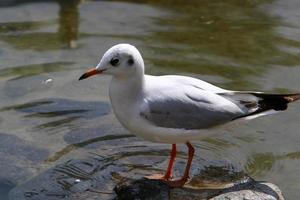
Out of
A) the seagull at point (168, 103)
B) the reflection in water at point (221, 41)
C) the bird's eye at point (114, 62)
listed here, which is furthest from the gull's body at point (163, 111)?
the reflection in water at point (221, 41)

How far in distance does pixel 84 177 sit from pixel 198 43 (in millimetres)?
3158

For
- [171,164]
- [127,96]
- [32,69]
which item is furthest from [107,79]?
[127,96]

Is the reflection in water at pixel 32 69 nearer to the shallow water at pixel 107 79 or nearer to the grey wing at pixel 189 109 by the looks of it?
the shallow water at pixel 107 79

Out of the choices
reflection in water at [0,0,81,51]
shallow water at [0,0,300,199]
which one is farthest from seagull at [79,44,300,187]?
reflection in water at [0,0,81,51]

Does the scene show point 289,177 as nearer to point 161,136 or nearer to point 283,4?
point 161,136

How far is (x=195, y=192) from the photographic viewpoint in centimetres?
512

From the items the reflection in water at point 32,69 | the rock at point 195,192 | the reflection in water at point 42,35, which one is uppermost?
the reflection in water at point 42,35

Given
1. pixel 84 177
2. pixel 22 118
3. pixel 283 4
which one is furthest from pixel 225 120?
pixel 283 4

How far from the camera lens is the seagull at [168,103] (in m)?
5.03

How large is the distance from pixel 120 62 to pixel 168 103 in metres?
0.44

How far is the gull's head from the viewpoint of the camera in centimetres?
499

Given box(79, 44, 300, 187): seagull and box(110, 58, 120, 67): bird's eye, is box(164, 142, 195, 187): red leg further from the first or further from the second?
box(110, 58, 120, 67): bird's eye

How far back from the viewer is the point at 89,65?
7500mm

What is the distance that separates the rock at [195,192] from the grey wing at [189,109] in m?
0.45
